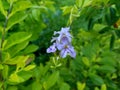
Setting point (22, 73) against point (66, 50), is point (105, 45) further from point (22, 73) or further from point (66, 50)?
point (22, 73)

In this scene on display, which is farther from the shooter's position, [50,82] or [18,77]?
[50,82]

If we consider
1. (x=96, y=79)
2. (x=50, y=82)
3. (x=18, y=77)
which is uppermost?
(x=18, y=77)

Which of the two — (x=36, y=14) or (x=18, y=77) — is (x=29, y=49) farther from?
(x=18, y=77)

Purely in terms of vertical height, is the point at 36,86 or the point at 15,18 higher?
the point at 15,18

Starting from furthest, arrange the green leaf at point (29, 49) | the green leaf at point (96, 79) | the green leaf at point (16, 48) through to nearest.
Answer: the green leaf at point (96, 79) < the green leaf at point (29, 49) < the green leaf at point (16, 48)

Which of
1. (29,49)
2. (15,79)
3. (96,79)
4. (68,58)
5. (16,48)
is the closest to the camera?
(15,79)

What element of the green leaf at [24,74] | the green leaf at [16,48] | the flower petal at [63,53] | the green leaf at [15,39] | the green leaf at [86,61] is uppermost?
the green leaf at [15,39]

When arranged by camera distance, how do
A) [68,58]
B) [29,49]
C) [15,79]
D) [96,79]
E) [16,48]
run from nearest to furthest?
[15,79]
[16,48]
[29,49]
[96,79]
[68,58]

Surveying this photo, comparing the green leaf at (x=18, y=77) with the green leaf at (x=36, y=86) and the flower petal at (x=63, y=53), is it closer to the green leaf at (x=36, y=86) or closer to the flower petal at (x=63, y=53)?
the green leaf at (x=36, y=86)

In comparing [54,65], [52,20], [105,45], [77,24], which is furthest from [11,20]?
[52,20]

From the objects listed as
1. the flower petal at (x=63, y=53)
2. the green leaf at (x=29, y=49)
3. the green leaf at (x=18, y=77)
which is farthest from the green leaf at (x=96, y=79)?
the green leaf at (x=18, y=77)

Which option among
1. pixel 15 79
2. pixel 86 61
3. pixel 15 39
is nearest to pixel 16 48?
pixel 15 39

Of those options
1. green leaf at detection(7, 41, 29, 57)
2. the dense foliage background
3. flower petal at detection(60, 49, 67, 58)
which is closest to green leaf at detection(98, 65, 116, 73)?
the dense foliage background
